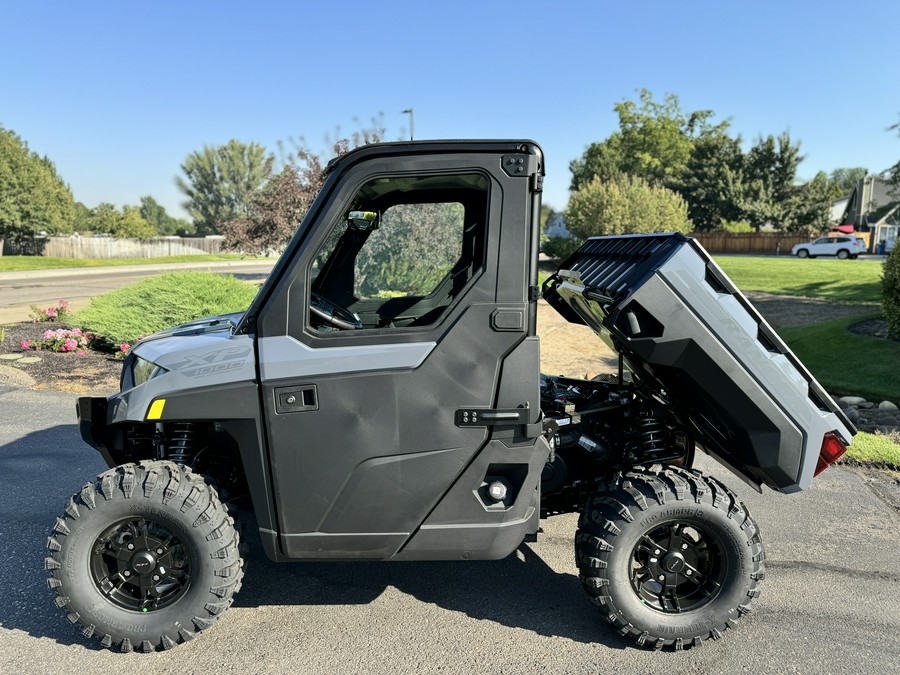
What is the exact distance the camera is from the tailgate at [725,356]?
266 centimetres

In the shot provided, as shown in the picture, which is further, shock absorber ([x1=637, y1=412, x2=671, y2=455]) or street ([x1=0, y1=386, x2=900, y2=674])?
shock absorber ([x1=637, y1=412, x2=671, y2=455])

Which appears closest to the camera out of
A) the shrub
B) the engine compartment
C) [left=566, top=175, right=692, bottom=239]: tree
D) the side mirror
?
the side mirror

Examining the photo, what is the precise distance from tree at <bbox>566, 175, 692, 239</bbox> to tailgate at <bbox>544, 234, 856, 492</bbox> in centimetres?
2243

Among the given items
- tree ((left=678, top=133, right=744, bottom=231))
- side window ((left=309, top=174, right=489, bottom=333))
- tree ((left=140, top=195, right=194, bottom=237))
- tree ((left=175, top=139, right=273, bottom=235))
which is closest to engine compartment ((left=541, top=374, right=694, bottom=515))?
side window ((left=309, top=174, right=489, bottom=333))

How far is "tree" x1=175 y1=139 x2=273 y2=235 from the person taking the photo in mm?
85812

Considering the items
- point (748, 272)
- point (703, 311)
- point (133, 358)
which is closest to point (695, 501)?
point (703, 311)

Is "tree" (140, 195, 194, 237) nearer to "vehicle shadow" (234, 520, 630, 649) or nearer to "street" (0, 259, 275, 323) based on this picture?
"street" (0, 259, 275, 323)

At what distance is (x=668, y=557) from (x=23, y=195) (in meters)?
48.1

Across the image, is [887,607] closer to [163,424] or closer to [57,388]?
[163,424]

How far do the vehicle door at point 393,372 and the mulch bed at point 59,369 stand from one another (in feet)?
18.9

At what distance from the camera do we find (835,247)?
132 ft

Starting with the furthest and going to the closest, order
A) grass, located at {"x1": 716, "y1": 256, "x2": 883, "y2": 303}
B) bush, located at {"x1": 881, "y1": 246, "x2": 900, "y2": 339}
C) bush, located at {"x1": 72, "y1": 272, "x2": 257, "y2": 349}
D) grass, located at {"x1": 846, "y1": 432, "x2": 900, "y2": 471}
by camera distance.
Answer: grass, located at {"x1": 716, "y1": 256, "x2": 883, "y2": 303} → bush, located at {"x1": 72, "y1": 272, "x2": 257, "y2": 349} → bush, located at {"x1": 881, "y1": 246, "x2": 900, "y2": 339} → grass, located at {"x1": 846, "y1": 432, "x2": 900, "y2": 471}

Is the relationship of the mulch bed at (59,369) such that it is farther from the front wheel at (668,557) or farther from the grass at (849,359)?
the grass at (849,359)

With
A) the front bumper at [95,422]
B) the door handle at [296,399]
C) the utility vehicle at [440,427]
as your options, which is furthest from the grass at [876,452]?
the front bumper at [95,422]
